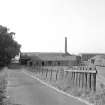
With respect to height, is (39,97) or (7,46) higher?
(7,46)

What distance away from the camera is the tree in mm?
69613

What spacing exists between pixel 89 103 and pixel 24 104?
8.66ft

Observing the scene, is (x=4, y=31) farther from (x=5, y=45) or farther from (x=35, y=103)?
(x=35, y=103)

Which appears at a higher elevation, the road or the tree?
the tree

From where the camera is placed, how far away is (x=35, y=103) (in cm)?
1042

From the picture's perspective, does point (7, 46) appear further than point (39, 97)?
Yes

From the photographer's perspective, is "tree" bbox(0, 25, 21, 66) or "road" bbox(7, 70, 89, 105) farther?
"tree" bbox(0, 25, 21, 66)

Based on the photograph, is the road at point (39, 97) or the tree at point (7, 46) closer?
the road at point (39, 97)

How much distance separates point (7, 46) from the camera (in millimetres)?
71688

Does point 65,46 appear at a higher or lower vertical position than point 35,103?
higher

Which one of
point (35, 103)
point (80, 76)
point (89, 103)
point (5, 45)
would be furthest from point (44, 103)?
point (5, 45)

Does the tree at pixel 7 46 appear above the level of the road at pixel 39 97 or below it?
above

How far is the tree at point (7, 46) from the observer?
69.6 meters

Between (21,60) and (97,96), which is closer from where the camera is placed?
(97,96)
